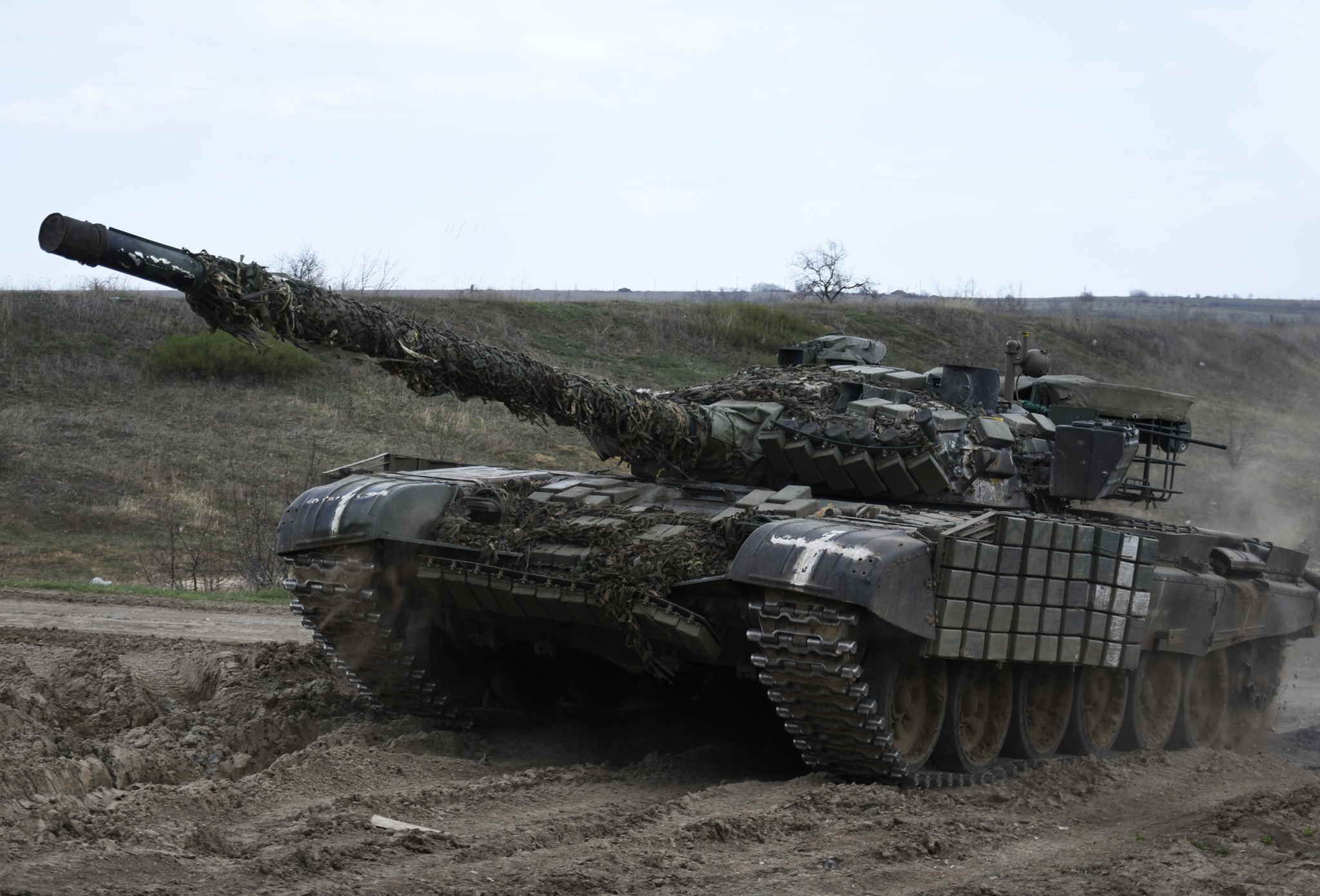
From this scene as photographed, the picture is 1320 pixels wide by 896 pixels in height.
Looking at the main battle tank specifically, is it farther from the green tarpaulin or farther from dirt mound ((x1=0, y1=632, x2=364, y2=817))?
dirt mound ((x1=0, y1=632, x2=364, y2=817))

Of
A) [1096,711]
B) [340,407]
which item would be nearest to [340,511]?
[1096,711]

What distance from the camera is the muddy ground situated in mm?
6152

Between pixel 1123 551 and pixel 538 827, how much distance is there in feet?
14.6

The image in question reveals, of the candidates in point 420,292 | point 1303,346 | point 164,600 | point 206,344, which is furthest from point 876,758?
point 1303,346

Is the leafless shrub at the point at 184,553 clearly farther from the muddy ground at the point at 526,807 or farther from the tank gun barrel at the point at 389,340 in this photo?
the tank gun barrel at the point at 389,340

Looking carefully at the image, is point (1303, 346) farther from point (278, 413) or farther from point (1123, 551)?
point (1123, 551)

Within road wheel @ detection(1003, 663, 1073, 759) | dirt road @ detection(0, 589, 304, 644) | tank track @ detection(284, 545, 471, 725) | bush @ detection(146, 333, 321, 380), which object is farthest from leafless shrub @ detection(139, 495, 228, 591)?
road wheel @ detection(1003, 663, 1073, 759)

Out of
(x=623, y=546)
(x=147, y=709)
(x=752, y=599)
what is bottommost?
(x=147, y=709)

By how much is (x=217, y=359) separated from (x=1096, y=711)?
20.9m

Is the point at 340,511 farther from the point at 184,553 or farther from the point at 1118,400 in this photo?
the point at 184,553

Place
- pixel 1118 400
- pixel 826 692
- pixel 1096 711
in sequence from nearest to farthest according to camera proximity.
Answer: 1. pixel 826 692
2. pixel 1096 711
3. pixel 1118 400

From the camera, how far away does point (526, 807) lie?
760 centimetres

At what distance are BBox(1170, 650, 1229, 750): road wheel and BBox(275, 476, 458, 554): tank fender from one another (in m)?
6.25

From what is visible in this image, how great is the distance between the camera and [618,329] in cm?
3253
